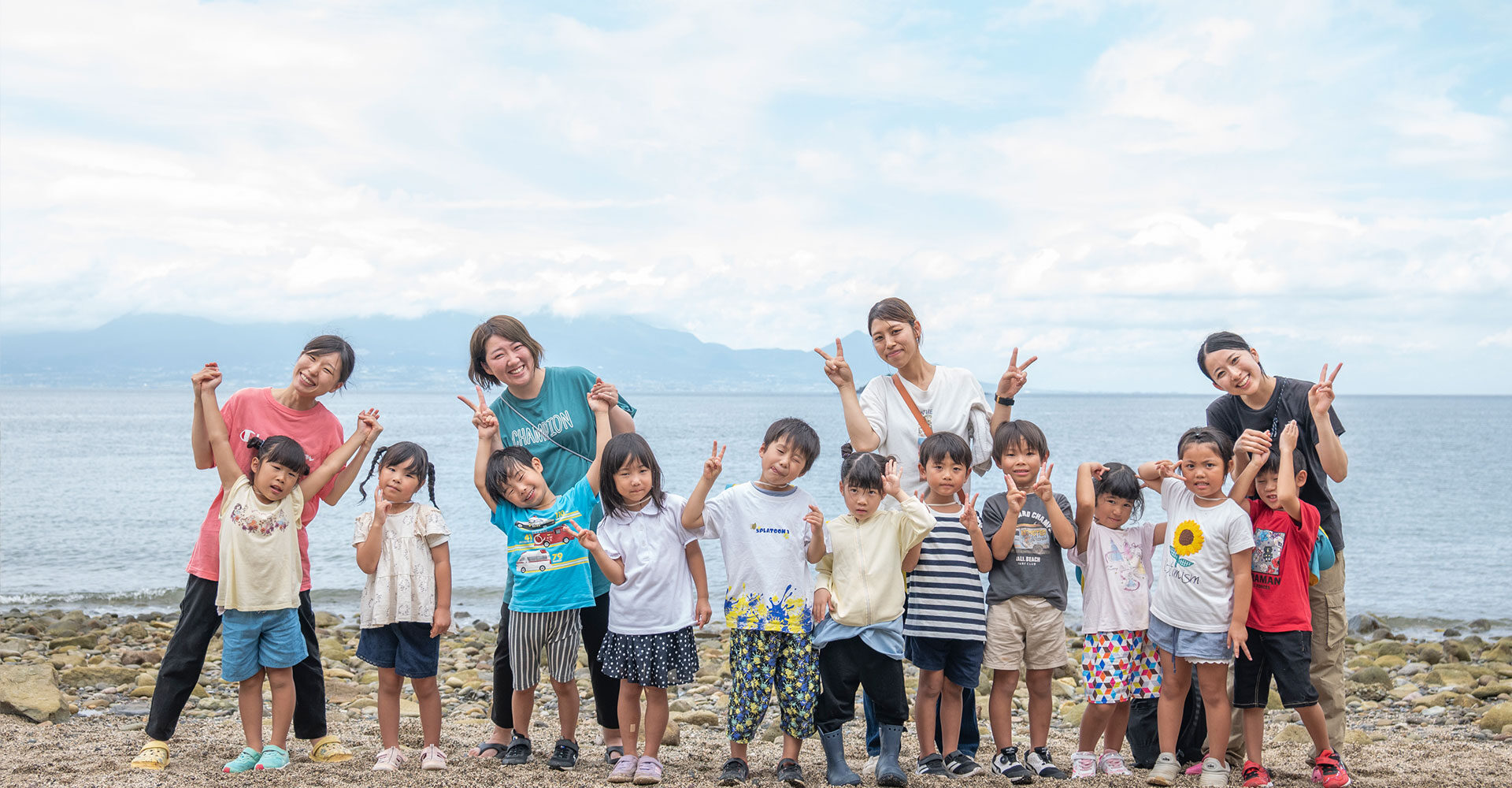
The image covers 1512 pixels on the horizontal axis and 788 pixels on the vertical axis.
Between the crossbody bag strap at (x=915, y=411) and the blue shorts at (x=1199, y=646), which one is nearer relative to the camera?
the blue shorts at (x=1199, y=646)

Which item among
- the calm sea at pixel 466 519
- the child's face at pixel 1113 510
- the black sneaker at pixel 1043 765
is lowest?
the calm sea at pixel 466 519

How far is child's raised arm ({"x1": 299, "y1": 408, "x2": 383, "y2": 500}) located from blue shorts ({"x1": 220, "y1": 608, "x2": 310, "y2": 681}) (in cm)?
61

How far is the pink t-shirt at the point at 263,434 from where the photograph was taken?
499 centimetres

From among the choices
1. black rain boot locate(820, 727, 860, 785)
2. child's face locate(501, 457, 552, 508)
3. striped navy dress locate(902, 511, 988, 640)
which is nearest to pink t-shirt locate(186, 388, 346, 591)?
child's face locate(501, 457, 552, 508)

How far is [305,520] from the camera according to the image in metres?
5.18

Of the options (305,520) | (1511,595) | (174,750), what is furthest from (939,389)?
(1511,595)

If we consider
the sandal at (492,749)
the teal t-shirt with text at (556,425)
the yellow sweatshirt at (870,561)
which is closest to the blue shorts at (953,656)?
the yellow sweatshirt at (870,561)

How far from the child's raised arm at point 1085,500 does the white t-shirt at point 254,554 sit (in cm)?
394

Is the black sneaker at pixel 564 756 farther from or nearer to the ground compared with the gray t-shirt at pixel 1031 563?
nearer to the ground

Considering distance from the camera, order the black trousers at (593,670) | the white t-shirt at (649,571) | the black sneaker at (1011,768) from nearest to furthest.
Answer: the white t-shirt at (649,571), the black sneaker at (1011,768), the black trousers at (593,670)

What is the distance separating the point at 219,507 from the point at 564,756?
2177 millimetres

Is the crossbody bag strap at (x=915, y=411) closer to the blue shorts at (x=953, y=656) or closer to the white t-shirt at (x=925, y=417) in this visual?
the white t-shirt at (x=925, y=417)

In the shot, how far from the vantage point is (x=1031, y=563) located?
5.09m

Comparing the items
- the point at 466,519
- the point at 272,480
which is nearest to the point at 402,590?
the point at 272,480
